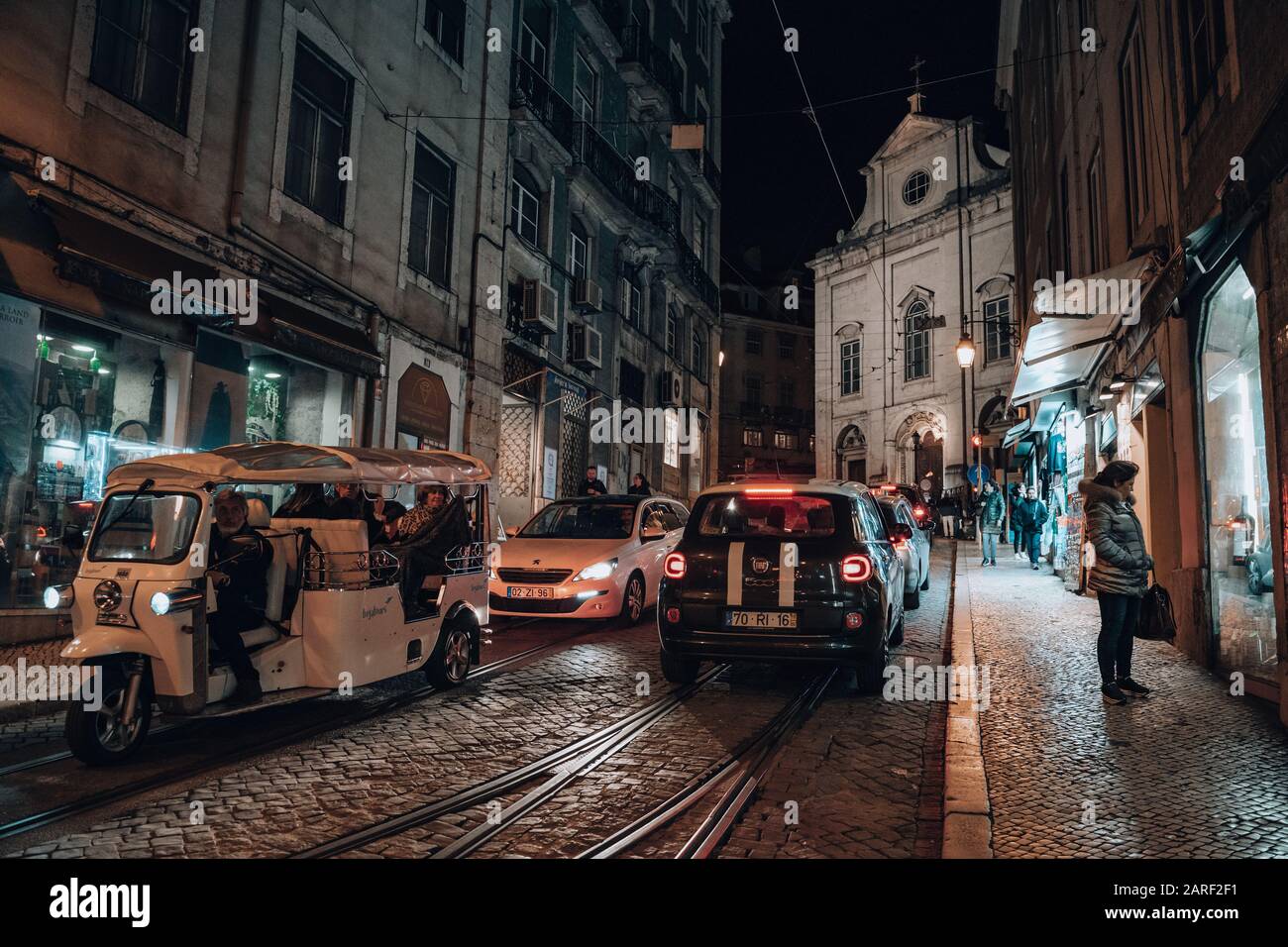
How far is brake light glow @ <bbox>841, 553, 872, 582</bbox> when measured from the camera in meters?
6.46

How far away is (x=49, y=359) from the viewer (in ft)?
28.6

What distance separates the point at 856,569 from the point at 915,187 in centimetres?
3547

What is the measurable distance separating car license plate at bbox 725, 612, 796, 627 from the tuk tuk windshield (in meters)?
3.97

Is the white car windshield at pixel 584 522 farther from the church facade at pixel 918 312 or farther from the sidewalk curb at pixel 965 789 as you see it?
the church facade at pixel 918 312

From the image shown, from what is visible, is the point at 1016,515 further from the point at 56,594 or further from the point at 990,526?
the point at 56,594

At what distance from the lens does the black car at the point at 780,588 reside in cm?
643

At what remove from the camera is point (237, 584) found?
18.0 feet

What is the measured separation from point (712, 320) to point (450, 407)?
63.3ft

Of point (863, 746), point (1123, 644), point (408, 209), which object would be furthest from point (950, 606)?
point (408, 209)

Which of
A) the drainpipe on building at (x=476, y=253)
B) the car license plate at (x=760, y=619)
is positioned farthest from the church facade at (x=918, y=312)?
Result: the car license plate at (x=760, y=619)

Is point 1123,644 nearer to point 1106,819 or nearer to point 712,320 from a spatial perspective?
point 1106,819

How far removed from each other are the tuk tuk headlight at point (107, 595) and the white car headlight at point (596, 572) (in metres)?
5.34

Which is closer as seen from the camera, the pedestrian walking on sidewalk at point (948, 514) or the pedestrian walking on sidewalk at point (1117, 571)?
the pedestrian walking on sidewalk at point (1117, 571)

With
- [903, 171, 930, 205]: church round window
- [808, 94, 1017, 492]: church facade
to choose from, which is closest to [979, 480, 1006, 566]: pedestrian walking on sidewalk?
[808, 94, 1017, 492]: church facade
